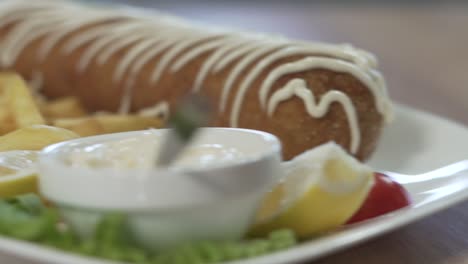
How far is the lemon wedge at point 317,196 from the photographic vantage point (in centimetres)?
163

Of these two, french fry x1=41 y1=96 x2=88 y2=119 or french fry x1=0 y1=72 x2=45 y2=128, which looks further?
french fry x1=41 y1=96 x2=88 y2=119

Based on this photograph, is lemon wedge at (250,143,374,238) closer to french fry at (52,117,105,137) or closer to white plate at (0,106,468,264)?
white plate at (0,106,468,264)

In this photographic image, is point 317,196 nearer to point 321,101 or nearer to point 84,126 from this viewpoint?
point 321,101

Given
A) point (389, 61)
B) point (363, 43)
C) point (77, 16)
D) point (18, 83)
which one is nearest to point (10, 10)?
point (77, 16)

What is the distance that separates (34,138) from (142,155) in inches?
24.2

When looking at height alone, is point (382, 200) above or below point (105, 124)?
above


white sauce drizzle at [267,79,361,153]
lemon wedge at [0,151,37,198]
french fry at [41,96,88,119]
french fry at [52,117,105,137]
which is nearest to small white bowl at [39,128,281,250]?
lemon wedge at [0,151,37,198]

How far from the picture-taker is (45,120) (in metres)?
2.72

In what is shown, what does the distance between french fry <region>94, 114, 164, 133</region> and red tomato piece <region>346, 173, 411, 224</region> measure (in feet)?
3.36

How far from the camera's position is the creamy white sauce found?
2416mm

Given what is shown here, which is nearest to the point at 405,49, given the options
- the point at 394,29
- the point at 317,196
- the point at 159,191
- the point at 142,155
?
the point at 394,29

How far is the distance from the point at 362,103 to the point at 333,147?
77 centimetres

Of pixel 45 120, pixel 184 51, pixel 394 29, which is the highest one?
pixel 184 51

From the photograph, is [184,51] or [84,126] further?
[184,51]
